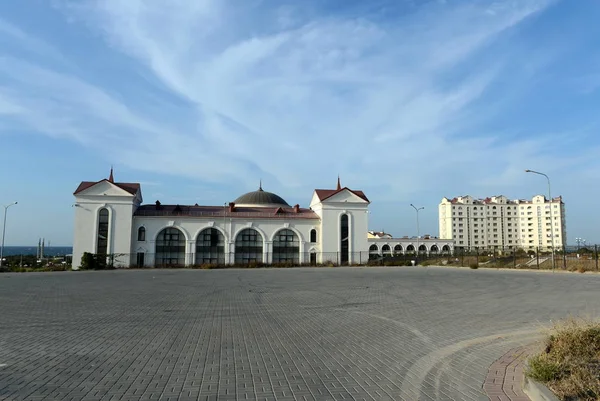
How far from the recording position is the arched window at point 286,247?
6031 centimetres

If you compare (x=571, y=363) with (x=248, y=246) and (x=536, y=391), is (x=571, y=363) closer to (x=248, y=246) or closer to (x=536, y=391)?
(x=536, y=391)

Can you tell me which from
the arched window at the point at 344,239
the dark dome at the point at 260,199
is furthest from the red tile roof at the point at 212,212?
the dark dome at the point at 260,199

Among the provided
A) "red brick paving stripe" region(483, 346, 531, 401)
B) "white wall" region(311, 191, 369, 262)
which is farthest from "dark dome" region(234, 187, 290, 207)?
"red brick paving stripe" region(483, 346, 531, 401)

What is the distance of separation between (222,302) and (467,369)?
9958 millimetres

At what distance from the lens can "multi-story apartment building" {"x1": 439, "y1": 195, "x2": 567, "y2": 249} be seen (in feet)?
454

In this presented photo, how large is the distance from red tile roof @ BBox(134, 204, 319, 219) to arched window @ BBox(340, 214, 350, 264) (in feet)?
12.7

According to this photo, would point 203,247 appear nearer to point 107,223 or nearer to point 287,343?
point 107,223

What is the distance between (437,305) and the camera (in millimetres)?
13953

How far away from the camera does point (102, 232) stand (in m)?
55.2

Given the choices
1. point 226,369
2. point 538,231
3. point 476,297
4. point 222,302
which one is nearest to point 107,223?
point 222,302

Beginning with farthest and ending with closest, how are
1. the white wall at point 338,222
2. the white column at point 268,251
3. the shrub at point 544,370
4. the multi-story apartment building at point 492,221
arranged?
1. the multi-story apartment building at point 492,221
2. the white wall at point 338,222
3. the white column at point 268,251
4. the shrub at point 544,370

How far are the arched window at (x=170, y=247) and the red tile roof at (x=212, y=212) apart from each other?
250cm

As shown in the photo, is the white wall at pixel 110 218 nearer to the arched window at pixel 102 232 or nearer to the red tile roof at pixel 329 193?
the arched window at pixel 102 232

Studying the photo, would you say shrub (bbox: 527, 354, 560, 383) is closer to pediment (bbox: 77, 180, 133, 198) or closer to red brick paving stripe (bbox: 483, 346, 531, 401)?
red brick paving stripe (bbox: 483, 346, 531, 401)
